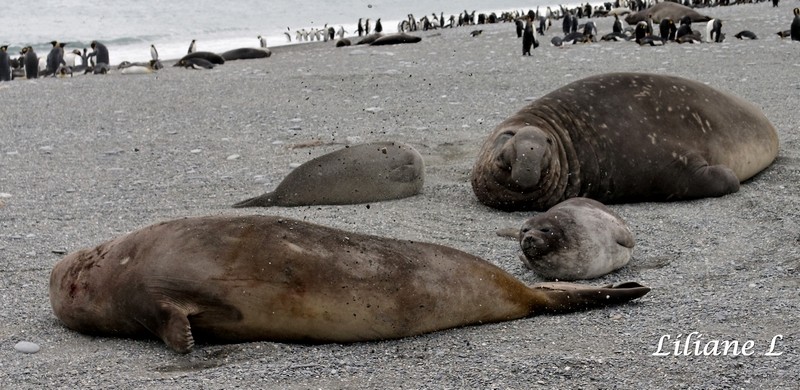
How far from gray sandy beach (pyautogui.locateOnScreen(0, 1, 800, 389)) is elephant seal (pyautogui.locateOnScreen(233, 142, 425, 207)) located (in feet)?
0.59

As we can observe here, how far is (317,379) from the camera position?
11.0 feet

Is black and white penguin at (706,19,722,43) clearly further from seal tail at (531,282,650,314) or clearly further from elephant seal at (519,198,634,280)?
seal tail at (531,282,650,314)

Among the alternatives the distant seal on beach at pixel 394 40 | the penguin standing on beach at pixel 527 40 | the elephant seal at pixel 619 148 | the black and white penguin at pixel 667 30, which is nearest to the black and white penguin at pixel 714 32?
the black and white penguin at pixel 667 30

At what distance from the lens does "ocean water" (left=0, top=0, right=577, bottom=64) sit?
38.1 meters

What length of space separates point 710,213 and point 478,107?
493 centimetres

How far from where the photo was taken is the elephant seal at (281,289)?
367cm

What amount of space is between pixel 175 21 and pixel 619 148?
4728 centimetres

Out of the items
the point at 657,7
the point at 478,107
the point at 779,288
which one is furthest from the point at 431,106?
the point at 657,7

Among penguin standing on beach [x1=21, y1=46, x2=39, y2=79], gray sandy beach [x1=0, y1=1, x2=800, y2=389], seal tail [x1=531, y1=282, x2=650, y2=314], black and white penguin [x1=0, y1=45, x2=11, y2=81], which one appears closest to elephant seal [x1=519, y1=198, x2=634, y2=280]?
gray sandy beach [x1=0, y1=1, x2=800, y2=389]

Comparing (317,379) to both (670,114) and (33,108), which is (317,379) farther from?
(33,108)

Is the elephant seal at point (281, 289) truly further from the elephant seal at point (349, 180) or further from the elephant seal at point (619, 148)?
the elephant seal at point (349, 180)

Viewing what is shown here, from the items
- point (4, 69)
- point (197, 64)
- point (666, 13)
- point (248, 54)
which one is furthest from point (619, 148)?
point (666, 13)

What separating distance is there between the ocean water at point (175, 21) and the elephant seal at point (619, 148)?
23466 mm

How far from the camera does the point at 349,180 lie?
680cm
